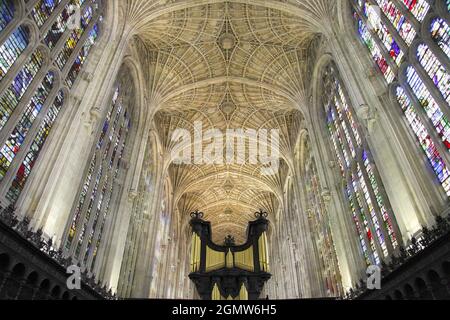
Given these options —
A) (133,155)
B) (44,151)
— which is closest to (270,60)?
(133,155)

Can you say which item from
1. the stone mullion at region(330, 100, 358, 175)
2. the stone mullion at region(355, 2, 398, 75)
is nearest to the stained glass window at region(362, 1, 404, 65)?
the stone mullion at region(355, 2, 398, 75)

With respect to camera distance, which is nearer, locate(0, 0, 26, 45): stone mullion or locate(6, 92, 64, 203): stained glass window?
locate(0, 0, 26, 45): stone mullion

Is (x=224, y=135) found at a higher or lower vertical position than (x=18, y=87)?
higher

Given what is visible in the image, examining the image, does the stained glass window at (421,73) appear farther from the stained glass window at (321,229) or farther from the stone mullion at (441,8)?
the stained glass window at (321,229)

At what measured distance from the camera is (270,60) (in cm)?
2566

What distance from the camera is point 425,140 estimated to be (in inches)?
458

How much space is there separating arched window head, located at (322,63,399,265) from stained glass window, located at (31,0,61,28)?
50.9 feet

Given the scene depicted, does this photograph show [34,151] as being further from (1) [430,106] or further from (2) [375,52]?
(2) [375,52]

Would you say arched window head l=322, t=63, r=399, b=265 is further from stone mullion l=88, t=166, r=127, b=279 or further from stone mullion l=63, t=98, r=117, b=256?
stone mullion l=88, t=166, r=127, b=279

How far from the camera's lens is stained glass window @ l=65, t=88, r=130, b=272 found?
15070mm

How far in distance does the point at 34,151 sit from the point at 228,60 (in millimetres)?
18335

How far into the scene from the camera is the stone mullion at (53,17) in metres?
12.0

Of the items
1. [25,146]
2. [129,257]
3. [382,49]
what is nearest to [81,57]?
[25,146]

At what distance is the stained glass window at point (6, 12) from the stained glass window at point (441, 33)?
567 inches
